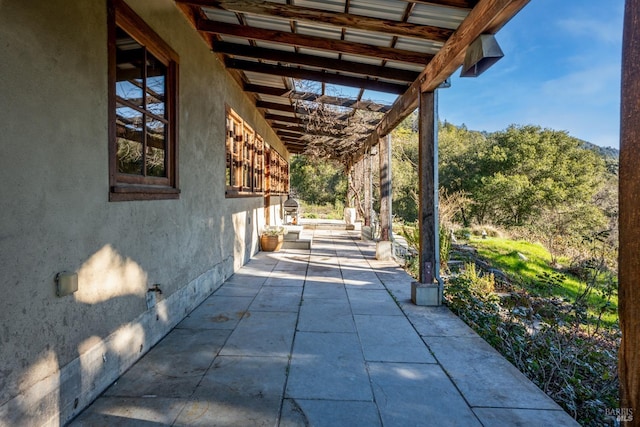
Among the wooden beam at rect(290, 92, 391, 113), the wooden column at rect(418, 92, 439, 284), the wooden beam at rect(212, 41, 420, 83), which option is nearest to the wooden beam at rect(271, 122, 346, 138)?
the wooden beam at rect(290, 92, 391, 113)

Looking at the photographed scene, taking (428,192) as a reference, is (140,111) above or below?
above

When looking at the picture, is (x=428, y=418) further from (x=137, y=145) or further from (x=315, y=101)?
(x=315, y=101)

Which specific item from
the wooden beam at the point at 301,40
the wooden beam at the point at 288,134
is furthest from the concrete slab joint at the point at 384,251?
the wooden beam at the point at 288,134

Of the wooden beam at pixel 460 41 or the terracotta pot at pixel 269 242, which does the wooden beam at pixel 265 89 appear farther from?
the terracotta pot at pixel 269 242

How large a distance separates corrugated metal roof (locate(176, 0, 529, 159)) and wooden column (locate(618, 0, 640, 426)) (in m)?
1.48

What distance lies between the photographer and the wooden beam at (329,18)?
3154mm

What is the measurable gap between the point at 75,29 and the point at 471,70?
2.80m

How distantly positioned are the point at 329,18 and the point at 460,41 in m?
1.18

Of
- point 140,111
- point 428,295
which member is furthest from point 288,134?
point 140,111

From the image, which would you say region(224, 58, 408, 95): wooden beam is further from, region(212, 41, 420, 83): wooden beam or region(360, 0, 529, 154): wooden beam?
region(212, 41, 420, 83): wooden beam

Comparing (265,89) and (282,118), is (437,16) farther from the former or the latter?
(282,118)

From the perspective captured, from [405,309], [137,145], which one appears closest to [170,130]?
[137,145]

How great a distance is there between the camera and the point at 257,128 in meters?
7.50

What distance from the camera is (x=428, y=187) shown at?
165 inches
